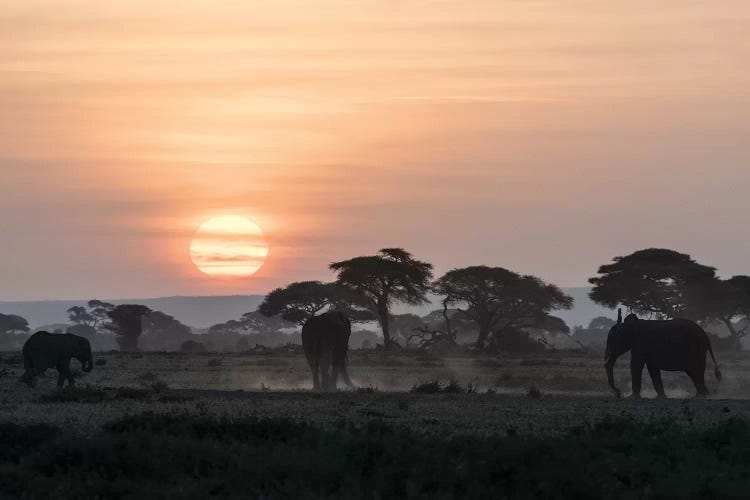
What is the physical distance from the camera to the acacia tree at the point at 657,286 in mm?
87375

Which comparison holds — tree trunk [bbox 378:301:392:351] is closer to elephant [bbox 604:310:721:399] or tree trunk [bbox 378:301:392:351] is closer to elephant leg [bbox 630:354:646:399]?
elephant [bbox 604:310:721:399]

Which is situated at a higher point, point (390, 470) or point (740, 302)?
point (740, 302)

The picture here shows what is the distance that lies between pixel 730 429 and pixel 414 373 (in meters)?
31.9

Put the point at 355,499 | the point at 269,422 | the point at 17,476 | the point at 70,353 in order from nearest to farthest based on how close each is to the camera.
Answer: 1. the point at 355,499
2. the point at 17,476
3. the point at 269,422
4. the point at 70,353

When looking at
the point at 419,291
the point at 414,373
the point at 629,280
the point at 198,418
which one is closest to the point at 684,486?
the point at 198,418

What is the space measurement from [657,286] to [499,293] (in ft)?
39.8

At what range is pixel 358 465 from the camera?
55.5 feet

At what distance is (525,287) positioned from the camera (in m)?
95.1

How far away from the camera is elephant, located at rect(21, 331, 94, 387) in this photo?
115ft

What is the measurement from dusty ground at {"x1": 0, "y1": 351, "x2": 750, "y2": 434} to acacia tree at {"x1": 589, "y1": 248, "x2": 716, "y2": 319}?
1335 inches

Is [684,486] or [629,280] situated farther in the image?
[629,280]

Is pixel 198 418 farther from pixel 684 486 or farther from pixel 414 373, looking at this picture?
pixel 414 373

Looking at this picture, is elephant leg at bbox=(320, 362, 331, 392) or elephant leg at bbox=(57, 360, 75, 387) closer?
elephant leg at bbox=(57, 360, 75, 387)

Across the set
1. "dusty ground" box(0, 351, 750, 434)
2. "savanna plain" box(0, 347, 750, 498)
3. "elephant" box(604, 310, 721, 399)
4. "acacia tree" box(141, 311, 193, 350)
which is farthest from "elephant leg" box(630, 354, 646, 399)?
"acacia tree" box(141, 311, 193, 350)
